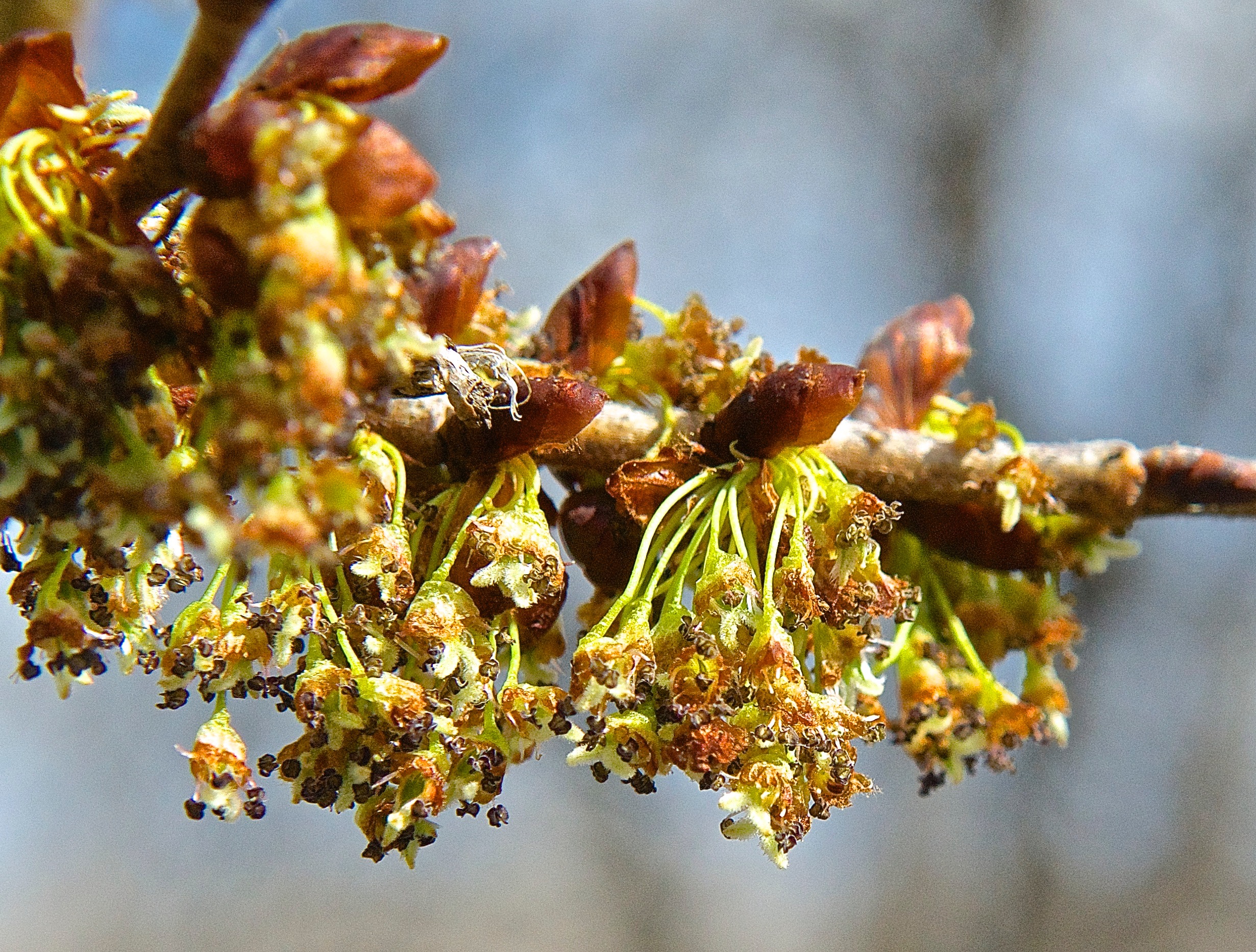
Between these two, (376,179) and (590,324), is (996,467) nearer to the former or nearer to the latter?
(590,324)

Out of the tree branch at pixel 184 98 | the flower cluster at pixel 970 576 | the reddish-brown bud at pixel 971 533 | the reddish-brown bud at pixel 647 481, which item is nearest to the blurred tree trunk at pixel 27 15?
the tree branch at pixel 184 98

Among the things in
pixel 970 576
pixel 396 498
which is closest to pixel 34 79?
pixel 396 498

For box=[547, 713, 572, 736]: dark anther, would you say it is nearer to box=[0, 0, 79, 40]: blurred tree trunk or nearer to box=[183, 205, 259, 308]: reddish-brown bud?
box=[183, 205, 259, 308]: reddish-brown bud

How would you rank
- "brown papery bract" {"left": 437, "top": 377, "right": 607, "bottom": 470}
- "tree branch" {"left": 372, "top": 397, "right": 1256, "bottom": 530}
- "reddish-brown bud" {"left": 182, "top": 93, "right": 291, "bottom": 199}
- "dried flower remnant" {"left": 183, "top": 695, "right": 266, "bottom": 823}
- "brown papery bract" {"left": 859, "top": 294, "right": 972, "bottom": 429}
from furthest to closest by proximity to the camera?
"brown papery bract" {"left": 859, "top": 294, "right": 972, "bottom": 429}
"tree branch" {"left": 372, "top": 397, "right": 1256, "bottom": 530}
"brown papery bract" {"left": 437, "top": 377, "right": 607, "bottom": 470}
"dried flower remnant" {"left": 183, "top": 695, "right": 266, "bottom": 823}
"reddish-brown bud" {"left": 182, "top": 93, "right": 291, "bottom": 199}

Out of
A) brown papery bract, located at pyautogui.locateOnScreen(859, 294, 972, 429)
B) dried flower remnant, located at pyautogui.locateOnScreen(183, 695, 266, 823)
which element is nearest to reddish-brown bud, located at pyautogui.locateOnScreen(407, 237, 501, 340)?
dried flower remnant, located at pyautogui.locateOnScreen(183, 695, 266, 823)

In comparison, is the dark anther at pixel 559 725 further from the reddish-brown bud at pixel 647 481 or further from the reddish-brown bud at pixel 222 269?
the reddish-brown bud at pixel 222 269

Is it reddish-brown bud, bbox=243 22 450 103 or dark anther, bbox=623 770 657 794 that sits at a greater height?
reddish-brown bud, bbox=243 22 450 103

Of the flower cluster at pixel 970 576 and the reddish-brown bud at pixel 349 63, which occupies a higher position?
the reddish-brown bud at pixel 349 63
